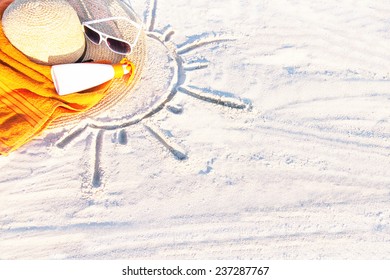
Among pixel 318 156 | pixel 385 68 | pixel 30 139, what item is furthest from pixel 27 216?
pixel 385 68

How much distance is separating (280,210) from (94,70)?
89cm

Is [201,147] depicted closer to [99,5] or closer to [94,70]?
[94,70]

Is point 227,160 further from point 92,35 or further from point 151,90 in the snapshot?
point 92,35

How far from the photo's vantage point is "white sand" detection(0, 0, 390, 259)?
5.62 feet

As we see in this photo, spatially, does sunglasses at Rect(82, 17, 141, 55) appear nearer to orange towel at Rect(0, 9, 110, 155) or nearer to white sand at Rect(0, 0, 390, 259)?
white sand at Rect(0, 0, 390, 259)

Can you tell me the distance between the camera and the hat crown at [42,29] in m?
1.79

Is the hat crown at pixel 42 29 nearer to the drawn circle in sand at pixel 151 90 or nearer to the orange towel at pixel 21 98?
the orange towel at pixel 21 98

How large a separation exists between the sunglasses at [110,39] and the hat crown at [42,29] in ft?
0.38

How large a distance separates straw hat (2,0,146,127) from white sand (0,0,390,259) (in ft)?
0.22

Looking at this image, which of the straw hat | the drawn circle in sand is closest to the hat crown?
the straw hat

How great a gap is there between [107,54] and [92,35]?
10cm

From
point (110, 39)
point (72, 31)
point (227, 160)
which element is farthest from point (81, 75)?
point (227, 160)

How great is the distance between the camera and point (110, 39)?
6.78ft

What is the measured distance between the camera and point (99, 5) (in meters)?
2.20
